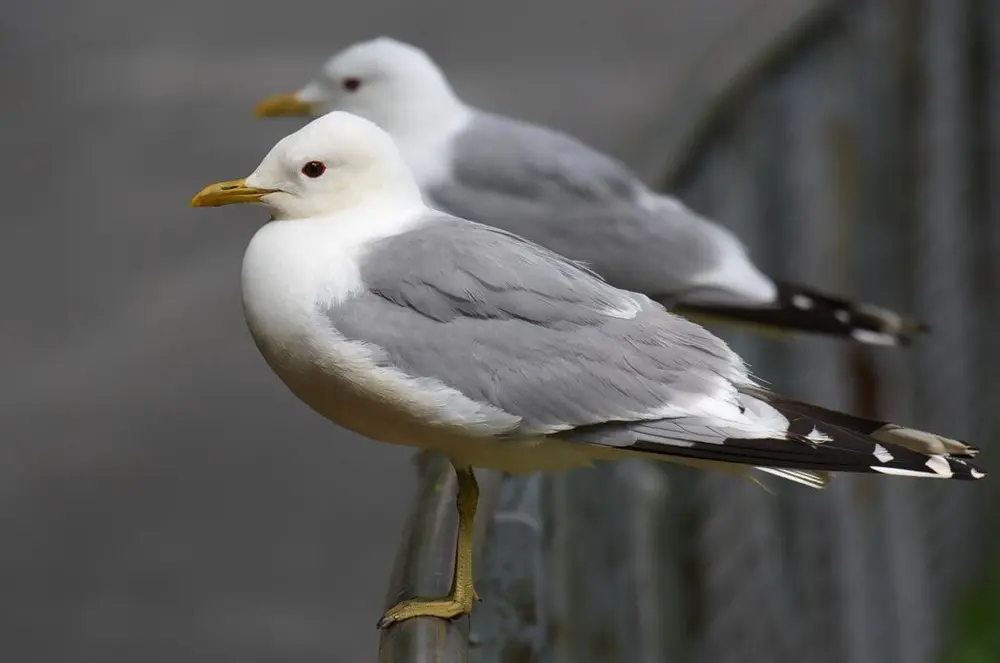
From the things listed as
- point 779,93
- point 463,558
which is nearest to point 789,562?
point 779,93

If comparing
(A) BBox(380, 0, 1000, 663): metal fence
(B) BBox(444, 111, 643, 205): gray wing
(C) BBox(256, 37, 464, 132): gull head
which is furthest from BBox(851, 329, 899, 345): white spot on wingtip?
(C) BBox(256, 37, 464, 132): gull head

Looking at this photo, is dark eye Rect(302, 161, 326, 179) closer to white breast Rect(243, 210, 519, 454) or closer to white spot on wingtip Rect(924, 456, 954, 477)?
white breast Rect(243, 210, 519, 454)

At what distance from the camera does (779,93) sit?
232cm

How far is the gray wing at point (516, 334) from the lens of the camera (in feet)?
4.40

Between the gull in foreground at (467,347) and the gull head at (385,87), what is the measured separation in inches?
30.5

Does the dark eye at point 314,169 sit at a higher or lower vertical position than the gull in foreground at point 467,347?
higher

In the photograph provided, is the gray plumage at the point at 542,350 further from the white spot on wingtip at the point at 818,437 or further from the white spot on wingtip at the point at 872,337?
the white spot on wingtip at the point at 872,337

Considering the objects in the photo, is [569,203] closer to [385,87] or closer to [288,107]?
[385,87]

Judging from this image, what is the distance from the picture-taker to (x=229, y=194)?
4.51ft

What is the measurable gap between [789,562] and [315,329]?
45.5 inches

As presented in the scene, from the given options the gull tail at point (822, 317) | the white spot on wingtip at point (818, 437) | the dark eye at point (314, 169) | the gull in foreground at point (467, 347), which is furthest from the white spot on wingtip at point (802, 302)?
the dark eye at point (314, 169)

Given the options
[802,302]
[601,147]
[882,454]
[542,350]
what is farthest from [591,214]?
[601,147]

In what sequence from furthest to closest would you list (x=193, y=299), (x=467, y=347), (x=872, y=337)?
1. (x=193, y=299)
2. (x=872, y=337)
3. (x=467, y=347)

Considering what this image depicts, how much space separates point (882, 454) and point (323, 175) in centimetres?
55
